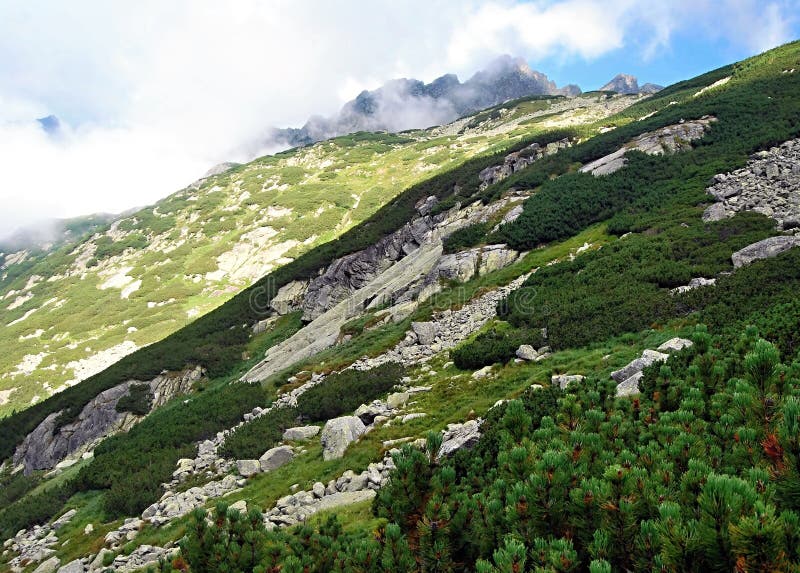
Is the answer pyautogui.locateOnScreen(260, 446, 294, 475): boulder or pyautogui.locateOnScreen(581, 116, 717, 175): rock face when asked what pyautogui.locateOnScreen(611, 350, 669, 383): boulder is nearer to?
pyautogui.locateOnScreen(260, 446, 294, 475): boulder

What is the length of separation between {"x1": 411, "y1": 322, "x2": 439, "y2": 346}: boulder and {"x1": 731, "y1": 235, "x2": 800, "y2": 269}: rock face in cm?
1277

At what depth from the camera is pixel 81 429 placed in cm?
3181

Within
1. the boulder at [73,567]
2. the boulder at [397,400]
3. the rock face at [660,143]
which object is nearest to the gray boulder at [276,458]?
the boulder at [397,400]

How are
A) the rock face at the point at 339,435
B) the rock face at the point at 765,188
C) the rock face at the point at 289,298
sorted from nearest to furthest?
the rock face at the point at 339,435
the rock face at the point at 765,188
the rock face at the point at 289,298

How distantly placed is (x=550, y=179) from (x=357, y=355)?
26.8 m

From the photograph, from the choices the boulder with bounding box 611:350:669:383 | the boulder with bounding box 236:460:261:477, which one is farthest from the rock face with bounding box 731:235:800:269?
the boulder with bounding box 236:460:261:477

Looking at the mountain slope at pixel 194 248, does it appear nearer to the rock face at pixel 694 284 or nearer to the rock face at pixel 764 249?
the rock face at pixel 694 284

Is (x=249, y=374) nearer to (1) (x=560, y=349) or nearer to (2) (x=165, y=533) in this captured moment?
(2) (x=165, y=533)

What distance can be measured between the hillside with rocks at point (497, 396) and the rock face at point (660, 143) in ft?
0.80

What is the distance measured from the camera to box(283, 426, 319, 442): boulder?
55.9ft

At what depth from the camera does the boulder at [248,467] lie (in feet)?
50.9

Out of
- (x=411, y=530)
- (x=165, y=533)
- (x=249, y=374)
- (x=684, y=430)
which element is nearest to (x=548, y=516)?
(x=411, y=530)

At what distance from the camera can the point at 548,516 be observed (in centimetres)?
395

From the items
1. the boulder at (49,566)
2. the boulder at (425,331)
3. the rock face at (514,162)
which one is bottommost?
the boulder at (49,566)
